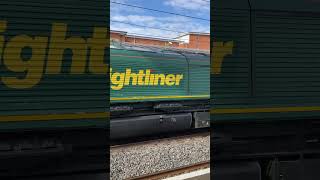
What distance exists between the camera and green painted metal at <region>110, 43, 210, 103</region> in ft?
33.8

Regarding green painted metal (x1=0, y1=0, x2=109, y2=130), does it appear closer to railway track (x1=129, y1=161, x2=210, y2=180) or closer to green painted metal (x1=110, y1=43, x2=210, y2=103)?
railway track (x1=129, y1=161, x2=210, y2=180)

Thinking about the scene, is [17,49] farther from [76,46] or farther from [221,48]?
[221,48]

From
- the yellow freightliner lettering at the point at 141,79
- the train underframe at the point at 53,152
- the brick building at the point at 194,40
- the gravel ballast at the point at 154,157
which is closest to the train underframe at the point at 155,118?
the yellow freightliner lettering at the point at 141,79

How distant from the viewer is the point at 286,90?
3.50 metres

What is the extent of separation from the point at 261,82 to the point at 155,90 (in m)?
7.54

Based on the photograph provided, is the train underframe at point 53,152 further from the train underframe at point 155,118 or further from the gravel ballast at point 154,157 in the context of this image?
the train underframe at point 155,118

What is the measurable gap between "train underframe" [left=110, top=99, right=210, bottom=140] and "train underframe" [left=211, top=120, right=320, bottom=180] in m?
6.29

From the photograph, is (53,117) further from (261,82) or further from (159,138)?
(159,138)

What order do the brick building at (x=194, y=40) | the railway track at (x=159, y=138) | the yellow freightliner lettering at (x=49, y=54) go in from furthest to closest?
the brick building at (x=194, y=40), the railway track at (x=159, y=138), the yellow freightliner lettering at (x=49, y=54)

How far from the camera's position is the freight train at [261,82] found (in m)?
3.36

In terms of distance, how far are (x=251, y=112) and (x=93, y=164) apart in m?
1.43

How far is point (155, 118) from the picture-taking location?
10.8 m

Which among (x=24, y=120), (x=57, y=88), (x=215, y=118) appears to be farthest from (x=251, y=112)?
(x=24, y=120)

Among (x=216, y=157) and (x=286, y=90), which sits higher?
(x=286, y=90)
